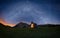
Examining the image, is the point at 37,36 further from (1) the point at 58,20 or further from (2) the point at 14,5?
(2) the point at 14,5

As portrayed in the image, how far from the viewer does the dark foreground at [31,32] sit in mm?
4355

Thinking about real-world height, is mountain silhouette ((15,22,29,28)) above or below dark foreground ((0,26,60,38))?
above

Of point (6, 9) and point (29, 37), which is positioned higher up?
point (6, 9)

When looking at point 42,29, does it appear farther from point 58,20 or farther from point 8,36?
point 8,36

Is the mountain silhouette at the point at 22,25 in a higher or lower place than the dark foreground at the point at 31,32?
higher

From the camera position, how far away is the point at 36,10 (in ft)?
14.6

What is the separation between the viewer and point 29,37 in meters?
4.39

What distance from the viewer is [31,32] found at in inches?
172

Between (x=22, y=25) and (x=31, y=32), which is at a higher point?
(x=22, y=25)

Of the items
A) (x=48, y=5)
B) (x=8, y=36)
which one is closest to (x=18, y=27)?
(x=8, y=36)

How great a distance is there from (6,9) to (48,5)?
3.07ft

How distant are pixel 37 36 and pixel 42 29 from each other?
191 mm

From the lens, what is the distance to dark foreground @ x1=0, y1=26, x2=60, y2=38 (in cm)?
436

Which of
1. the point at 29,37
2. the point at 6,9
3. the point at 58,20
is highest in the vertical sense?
the point at 6,9
